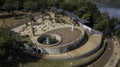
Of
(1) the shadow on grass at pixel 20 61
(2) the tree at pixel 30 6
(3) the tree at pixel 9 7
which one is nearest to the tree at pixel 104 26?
(2) the tree at pixel 30 6

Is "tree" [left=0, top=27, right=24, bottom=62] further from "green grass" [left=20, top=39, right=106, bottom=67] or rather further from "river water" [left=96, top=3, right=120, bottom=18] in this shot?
"river water" [left=96, top=3, right=120, bottom=18]

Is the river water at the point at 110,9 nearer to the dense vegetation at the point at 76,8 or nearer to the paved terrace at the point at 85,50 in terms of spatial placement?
the dense vegetation at the point at 76,8

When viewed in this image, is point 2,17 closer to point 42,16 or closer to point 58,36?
point 42,16

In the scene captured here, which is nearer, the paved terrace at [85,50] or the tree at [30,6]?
A: the paved terrace at [85,50]

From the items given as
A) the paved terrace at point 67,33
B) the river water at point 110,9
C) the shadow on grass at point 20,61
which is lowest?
the river water at point 110,9

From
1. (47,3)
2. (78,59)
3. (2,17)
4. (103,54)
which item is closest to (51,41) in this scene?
(78,59)

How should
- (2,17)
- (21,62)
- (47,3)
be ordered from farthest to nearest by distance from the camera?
(47,3), (2,17), (21,62)

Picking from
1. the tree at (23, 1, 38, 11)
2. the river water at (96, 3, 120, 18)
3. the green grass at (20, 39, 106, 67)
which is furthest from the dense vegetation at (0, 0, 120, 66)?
the river water at (96, 3, 120, 18)

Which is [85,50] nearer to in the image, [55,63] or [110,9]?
[55,63]
